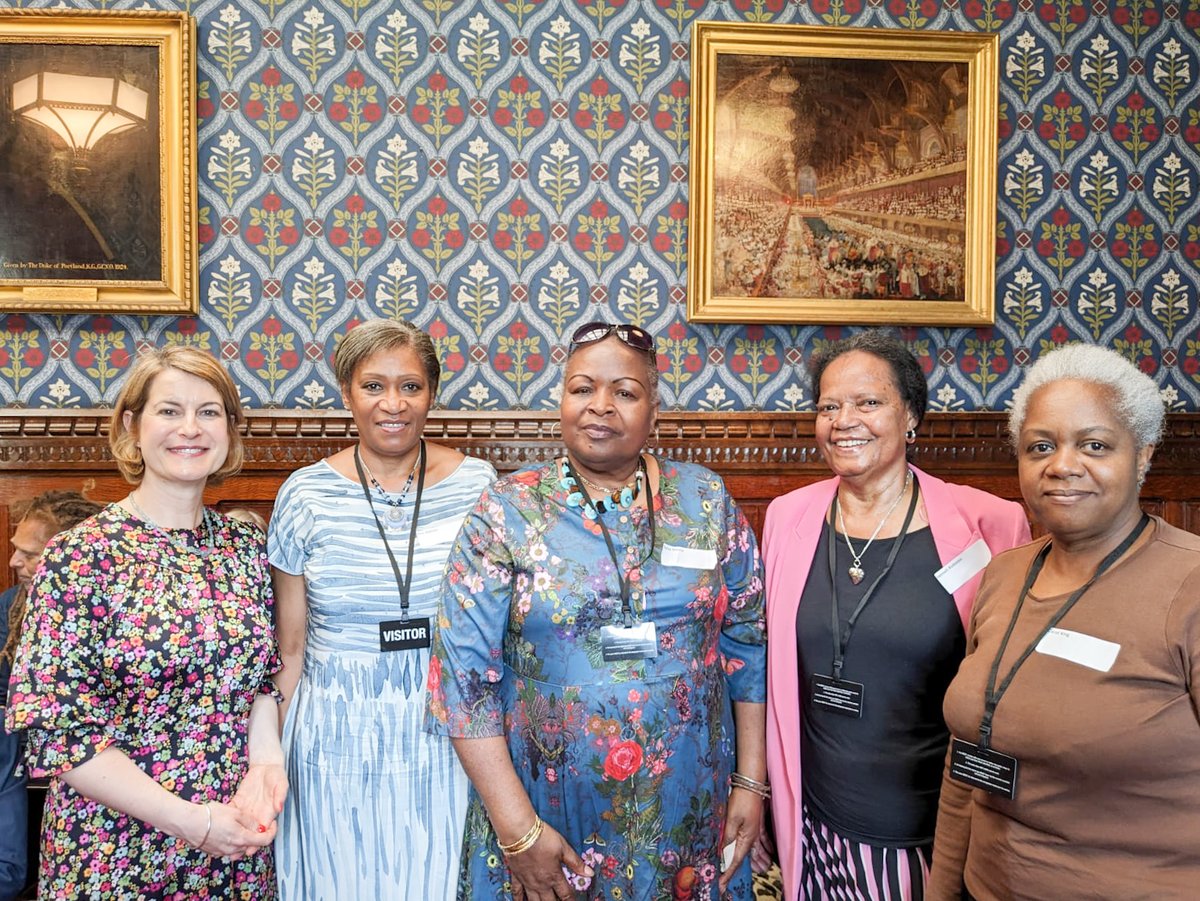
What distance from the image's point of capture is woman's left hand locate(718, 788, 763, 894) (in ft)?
6.19

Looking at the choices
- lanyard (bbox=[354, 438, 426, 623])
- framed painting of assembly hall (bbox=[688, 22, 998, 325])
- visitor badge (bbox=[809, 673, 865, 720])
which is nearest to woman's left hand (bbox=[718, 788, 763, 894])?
visitor badge (bbox=[809, 673, 865, 720])

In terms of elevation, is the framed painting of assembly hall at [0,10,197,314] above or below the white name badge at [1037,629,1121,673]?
above

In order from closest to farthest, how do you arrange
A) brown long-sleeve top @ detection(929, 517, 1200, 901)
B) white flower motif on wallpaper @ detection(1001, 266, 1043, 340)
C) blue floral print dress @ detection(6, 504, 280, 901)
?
1. brown long-sleeve top @ detection(929, 517, 1200, 901)
2. blue floral print dress @ detection(6, 504, 280, 901)
3. white flower motif on wallpaper @ detection(1001, 266, 1043, 340)

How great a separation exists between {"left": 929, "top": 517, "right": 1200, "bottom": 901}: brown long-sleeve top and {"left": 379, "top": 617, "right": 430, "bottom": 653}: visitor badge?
124cm

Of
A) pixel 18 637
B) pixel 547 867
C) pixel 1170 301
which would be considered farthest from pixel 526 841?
pixel 1170 301

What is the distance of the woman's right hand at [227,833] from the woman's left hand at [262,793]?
18 millimetres

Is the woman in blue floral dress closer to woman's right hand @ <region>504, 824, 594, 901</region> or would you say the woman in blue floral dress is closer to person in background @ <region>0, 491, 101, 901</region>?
woman's right hand @ <region>504, 824, 594, 901</region>

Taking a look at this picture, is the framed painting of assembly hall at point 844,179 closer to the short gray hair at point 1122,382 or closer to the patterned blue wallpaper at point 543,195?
the patterned blue wallpaper at point 543,195

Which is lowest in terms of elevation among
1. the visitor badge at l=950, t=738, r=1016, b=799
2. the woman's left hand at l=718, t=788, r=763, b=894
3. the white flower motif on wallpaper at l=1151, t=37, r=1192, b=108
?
the woman's left hand at l=718, t=788, r=763, b=894

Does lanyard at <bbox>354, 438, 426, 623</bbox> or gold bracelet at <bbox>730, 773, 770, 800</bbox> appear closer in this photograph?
gold bracelet at <bbox>730, 773, 770, 800</bbox>

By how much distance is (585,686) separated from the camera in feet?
5.53

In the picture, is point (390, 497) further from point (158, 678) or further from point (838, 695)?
point (838, 695)

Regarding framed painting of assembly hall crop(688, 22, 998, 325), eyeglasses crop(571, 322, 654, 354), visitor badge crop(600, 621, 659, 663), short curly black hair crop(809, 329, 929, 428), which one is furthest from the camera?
framed painting of assembly hall crop(688, 22, 998, 325)

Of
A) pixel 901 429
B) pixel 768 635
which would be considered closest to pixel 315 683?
pixel 768 635
